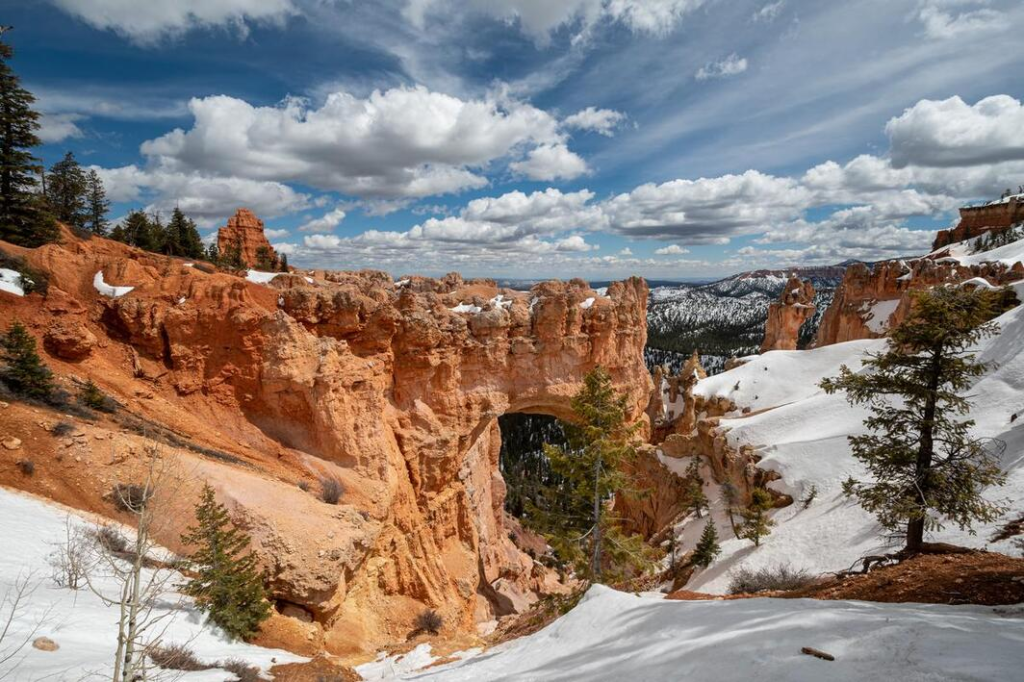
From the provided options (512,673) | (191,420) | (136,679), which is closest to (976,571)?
(512,673)

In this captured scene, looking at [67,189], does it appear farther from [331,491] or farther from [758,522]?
[758,522]

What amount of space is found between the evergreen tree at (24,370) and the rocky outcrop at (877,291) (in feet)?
198

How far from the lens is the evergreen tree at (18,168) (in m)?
22.7

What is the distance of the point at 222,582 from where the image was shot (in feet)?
34.4

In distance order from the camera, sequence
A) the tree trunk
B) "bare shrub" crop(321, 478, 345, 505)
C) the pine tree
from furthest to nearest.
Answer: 1. the pine tree
2. "bare shrub" crop(321, 478, 345, 505)
3. the tree trunk

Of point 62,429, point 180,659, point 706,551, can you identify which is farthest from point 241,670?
point 706,551

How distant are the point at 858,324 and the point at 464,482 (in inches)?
2100

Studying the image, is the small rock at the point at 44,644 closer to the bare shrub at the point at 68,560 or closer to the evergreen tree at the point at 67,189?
the bare shrub at the point at 68,560

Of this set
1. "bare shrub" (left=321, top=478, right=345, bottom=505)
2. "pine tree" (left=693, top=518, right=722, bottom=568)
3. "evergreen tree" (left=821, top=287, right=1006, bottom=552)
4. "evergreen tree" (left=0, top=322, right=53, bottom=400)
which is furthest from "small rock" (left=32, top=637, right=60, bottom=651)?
"pine tree" (left=693, top=518, right=722, bottom=568)

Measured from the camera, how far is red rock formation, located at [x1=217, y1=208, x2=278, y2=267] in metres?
73.4

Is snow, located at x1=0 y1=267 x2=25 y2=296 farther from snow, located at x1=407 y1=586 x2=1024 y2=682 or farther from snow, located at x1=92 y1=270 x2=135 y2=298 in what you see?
snow, located at x1=407 y1=586 x2=1024 y2=682

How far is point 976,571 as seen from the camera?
27.1 feet

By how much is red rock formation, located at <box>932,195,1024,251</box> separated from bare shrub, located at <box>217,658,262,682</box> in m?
125

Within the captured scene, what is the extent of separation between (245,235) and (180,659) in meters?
79.8
